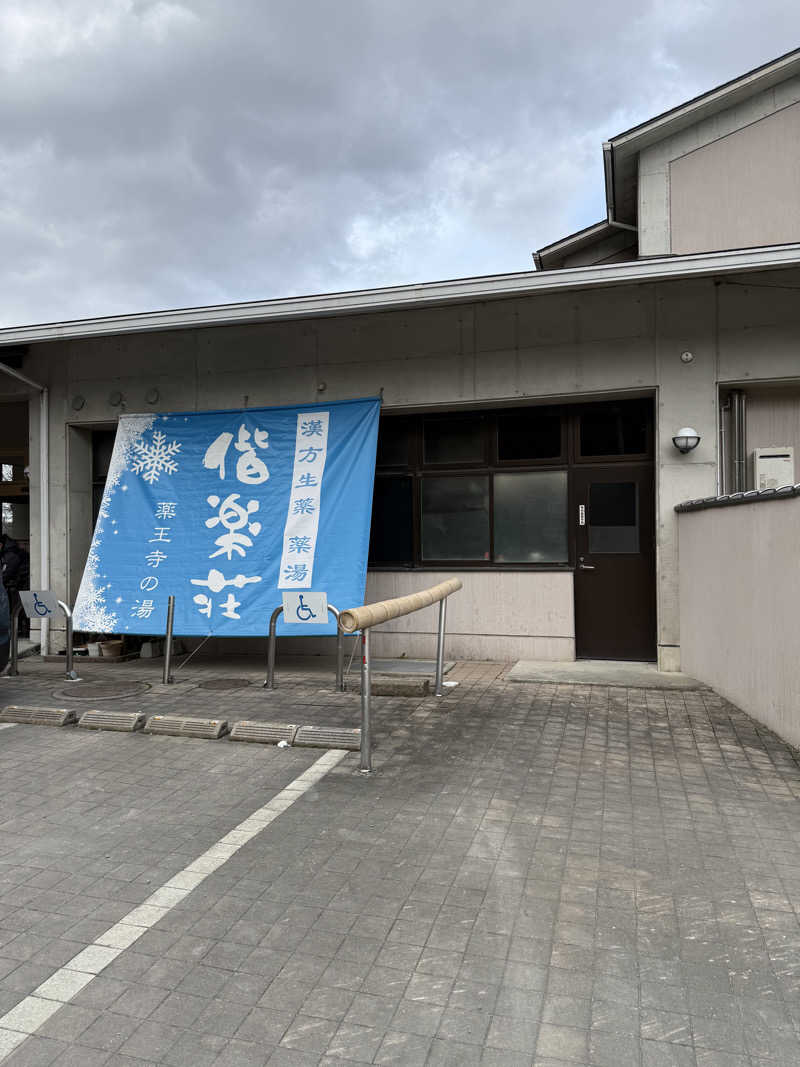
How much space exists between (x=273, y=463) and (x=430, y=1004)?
7342mm

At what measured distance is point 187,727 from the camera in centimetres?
594

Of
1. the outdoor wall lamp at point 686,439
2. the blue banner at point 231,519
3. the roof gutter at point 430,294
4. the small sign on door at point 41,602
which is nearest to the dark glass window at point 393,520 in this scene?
the blue banner at point 231,519

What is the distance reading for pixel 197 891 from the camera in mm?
3314

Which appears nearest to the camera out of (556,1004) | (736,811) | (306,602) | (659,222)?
(556,1004)

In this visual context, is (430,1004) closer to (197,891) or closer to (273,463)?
(197,891)

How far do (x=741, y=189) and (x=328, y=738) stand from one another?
8898 millimetres

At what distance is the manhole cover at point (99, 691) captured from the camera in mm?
7344

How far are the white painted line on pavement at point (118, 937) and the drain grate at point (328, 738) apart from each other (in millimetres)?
1043

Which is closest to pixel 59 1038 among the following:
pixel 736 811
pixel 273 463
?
pixel 736 811

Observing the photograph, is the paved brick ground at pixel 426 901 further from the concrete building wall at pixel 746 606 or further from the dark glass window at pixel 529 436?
the dark glass window at pixel 529 436

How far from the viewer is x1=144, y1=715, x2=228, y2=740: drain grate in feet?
19.2

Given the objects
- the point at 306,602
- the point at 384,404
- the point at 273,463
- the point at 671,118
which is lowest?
the point at 306,602

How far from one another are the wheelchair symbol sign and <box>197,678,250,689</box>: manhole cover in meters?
1.13

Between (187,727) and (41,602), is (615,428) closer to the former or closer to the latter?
(187,727)
